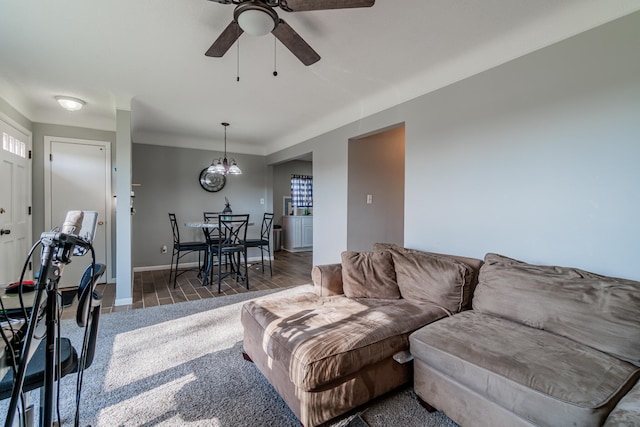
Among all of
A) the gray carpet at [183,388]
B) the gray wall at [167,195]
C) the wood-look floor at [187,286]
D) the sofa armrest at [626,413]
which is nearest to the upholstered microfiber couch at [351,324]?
the gray carpet at [183,388]

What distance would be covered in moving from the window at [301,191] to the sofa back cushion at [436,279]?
523cm

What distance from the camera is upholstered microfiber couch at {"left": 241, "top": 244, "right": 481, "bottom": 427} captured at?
1537mm

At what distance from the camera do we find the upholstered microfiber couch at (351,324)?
5.04ft

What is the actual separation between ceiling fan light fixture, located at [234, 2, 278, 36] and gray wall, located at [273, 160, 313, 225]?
5570 millimetres

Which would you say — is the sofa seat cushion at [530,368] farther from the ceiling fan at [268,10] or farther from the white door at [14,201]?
the white door at [14,201]

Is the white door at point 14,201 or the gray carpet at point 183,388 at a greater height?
the white door at point 14,201

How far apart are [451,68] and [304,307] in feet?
7.90

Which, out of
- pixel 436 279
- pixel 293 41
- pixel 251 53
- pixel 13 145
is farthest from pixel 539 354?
pixel 13 145

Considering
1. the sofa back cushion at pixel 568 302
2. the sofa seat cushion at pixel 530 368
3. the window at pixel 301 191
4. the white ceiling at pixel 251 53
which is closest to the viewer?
the sofa seat cushion at pixel 530 368

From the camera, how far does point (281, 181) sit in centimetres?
737

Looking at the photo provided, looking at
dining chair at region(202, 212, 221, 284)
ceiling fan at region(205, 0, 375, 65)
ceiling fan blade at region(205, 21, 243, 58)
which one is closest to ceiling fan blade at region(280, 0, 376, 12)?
ceiling fan at region(205, 0, 375, 65)

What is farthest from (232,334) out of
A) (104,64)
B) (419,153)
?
(104,64)

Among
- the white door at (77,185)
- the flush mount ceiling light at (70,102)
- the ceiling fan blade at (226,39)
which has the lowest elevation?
the white door at (77,185)

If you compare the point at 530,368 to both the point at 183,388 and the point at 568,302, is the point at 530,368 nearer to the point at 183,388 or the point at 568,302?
the point at 568,302
